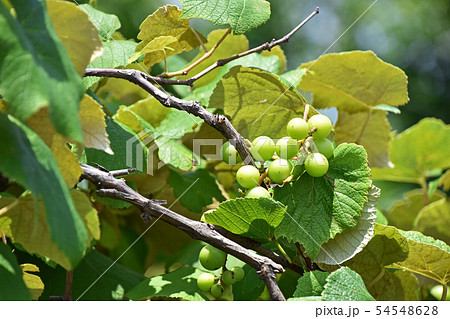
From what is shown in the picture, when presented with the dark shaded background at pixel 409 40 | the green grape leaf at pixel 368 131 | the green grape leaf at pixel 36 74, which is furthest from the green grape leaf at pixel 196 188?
the dark shaded background at pixel 409 40

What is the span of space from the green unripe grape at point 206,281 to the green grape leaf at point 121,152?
112 millimetres

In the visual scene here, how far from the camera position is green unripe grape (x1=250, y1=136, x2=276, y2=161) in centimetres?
40

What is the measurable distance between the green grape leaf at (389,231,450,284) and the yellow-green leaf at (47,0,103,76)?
0.92ft

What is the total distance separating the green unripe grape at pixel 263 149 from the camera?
1.32ft

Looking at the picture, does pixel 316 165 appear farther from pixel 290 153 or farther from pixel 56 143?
pixel 56 143

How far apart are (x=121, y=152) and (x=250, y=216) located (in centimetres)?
15

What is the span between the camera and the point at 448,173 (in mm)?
660

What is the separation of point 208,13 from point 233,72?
0.07 metres

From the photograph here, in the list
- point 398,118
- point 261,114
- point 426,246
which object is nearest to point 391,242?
point 426,246

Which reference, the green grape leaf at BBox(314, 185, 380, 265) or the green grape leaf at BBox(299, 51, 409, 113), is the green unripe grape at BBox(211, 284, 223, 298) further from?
the green grape leaf at BBox(299, 51, 409, 113)

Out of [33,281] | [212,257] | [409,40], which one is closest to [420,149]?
[212,257]

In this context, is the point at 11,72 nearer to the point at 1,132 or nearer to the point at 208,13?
the point at 1,132

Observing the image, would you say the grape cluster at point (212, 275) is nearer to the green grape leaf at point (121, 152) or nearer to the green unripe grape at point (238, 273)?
the green unripe grape at point (238, 273)
